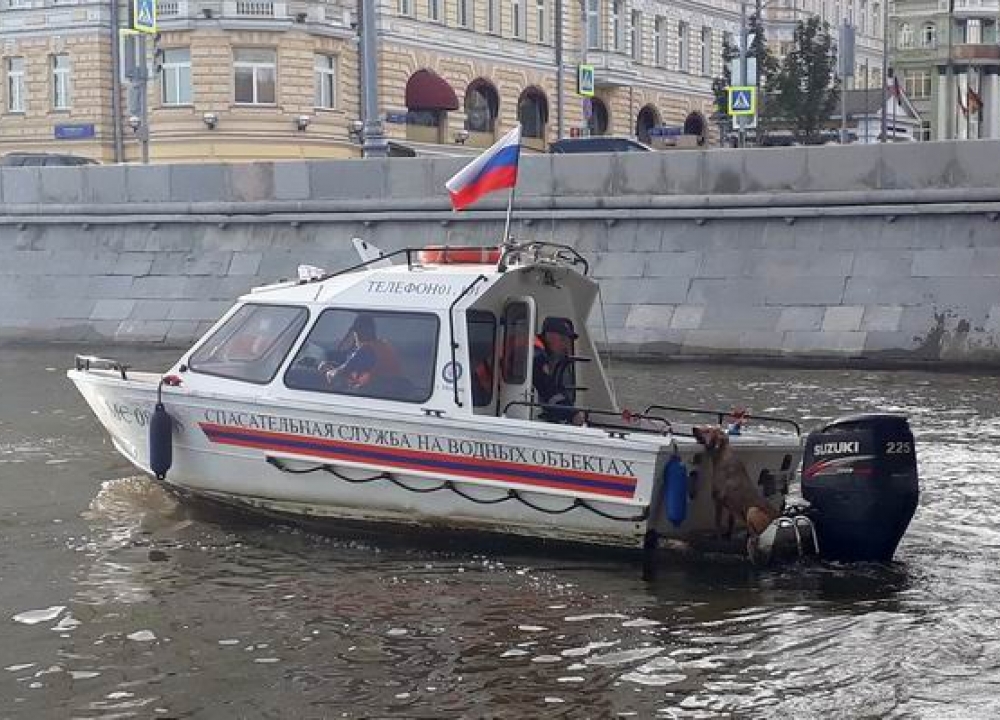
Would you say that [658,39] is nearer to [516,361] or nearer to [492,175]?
[492,175]

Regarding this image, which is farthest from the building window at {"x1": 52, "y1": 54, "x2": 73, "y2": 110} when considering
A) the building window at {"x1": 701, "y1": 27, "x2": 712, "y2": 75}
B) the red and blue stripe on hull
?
the red and blue stripe on hull

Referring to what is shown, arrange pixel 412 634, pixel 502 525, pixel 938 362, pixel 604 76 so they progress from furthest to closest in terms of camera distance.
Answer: pixel 604 76, pixel 938 362, pixel 502 525, pixel 412 634

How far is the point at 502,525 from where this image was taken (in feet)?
38.3

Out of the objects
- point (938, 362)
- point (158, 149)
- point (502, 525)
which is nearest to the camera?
point (502, 525)

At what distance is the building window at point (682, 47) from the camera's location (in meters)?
73.8

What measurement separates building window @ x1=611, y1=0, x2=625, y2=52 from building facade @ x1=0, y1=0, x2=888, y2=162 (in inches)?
122

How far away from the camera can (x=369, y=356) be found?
12273 millimetres

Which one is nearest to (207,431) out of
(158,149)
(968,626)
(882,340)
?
(968,626)

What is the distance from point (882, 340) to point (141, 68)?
20.4 meters

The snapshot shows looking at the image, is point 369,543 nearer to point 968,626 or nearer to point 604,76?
point 968,626

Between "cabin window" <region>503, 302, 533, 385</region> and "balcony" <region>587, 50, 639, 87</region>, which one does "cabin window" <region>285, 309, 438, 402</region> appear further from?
"balcony" <region>587, 50, 639, 87</region>

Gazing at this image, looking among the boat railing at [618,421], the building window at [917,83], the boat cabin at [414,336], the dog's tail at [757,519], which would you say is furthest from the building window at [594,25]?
the dog's tail at [757,519]

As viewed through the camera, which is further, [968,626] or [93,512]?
[93,512]

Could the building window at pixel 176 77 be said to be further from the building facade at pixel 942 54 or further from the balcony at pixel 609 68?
the building facade at pixel 942 54
